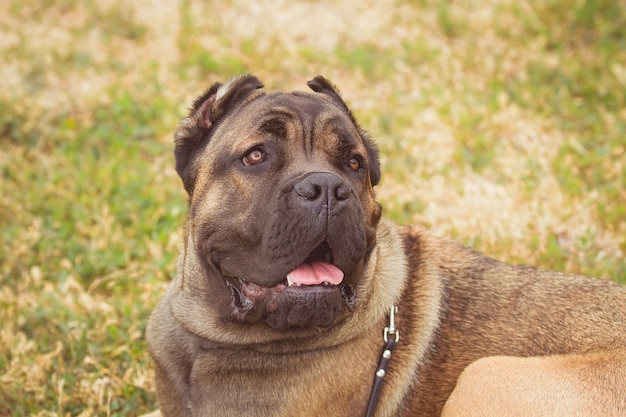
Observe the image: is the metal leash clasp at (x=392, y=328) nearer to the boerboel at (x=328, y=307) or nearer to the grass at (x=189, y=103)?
the boerboel at (x=328, y=307)

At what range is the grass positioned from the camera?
5.37 m

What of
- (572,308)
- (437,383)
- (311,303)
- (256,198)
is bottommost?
(437,383)

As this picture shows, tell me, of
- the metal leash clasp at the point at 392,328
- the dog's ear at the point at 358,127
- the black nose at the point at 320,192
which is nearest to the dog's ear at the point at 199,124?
the dog's ear at the point at 358,127

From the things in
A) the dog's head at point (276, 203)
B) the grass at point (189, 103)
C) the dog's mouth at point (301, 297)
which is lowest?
the grass at point (189, 103)

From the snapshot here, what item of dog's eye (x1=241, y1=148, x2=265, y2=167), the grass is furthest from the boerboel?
the grass

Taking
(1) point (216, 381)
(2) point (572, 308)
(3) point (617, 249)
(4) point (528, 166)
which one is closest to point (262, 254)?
(1) point (216, 381)

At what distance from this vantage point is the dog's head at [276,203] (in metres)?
3.49

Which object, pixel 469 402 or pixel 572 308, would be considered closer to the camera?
pixel 469 402

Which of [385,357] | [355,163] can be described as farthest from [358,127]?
[385,357]

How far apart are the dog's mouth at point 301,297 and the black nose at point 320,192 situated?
214 millimetres

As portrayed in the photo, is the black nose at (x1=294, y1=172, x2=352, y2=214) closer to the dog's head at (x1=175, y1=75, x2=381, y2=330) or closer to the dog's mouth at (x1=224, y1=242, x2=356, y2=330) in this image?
the dog's head at (x1=175, y1=75, x2=381, y2=330)

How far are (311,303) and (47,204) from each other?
3900 mm

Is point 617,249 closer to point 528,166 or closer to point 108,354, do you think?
point 528,166

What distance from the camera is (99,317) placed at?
17.6 feet
